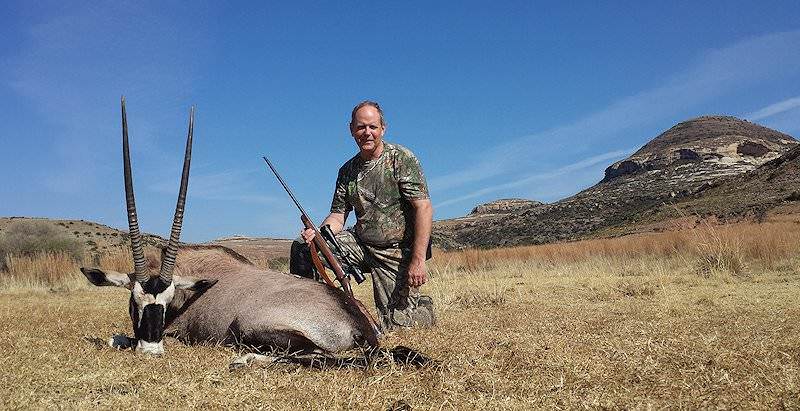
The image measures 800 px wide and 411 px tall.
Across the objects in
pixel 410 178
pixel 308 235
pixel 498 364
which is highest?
pixel 410 178

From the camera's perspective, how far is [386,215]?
5996 mm

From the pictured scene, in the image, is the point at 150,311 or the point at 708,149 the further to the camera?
the point at 708,149

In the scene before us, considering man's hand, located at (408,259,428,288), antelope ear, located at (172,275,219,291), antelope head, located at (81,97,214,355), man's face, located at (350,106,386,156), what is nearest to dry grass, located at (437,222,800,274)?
man's hand, located at (408,259,428,288)

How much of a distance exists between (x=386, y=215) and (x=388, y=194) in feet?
0.69

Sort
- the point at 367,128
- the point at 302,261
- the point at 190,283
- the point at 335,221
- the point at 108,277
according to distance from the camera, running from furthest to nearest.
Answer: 1. the point at 302,261
2. the point at 335,221
3. the point at 367,128
4. the point at 190,283
5. the point at 108,277

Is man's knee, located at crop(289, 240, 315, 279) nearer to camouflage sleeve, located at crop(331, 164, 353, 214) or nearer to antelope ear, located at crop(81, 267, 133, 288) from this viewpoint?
camouflage sleeve, located at crop(331, 164, 353, 214)

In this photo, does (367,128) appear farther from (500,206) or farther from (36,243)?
(500,206)

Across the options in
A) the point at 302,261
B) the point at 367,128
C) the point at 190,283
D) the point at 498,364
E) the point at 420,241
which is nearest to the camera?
the point at 498,364

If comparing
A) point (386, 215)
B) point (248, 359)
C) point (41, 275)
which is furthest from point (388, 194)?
point (41, 275)

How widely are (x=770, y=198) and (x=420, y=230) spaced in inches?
1194

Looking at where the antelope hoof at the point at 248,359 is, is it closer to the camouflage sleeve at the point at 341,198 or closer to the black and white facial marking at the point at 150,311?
the black and white facial marking at the point at 150,311

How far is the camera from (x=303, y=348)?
4.28m

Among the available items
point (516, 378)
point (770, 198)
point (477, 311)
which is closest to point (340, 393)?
point (516, 378)

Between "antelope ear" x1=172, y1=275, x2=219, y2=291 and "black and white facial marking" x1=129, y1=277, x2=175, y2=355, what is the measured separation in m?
→ 0.21
